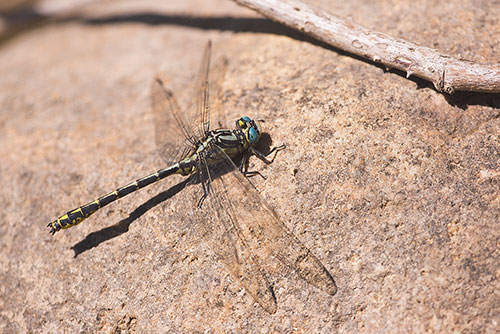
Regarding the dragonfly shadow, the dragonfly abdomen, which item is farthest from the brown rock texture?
the dragonfly abdomen

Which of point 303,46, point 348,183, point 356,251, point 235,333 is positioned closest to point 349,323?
point 356,251

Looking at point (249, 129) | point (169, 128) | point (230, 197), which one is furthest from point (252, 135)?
point (169, 128)

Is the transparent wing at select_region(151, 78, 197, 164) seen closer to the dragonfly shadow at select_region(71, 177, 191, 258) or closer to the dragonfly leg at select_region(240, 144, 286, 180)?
Answer: the dragonfly shadow at select_region(71, 177, 191, 258)

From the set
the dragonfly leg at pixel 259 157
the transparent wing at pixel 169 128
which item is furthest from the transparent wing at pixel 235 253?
the transparent wing at pixel 169 128

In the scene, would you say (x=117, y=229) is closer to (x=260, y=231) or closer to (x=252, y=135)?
(x=260, y=231)

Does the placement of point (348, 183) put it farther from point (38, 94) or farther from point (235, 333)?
→ point (38, 94)
